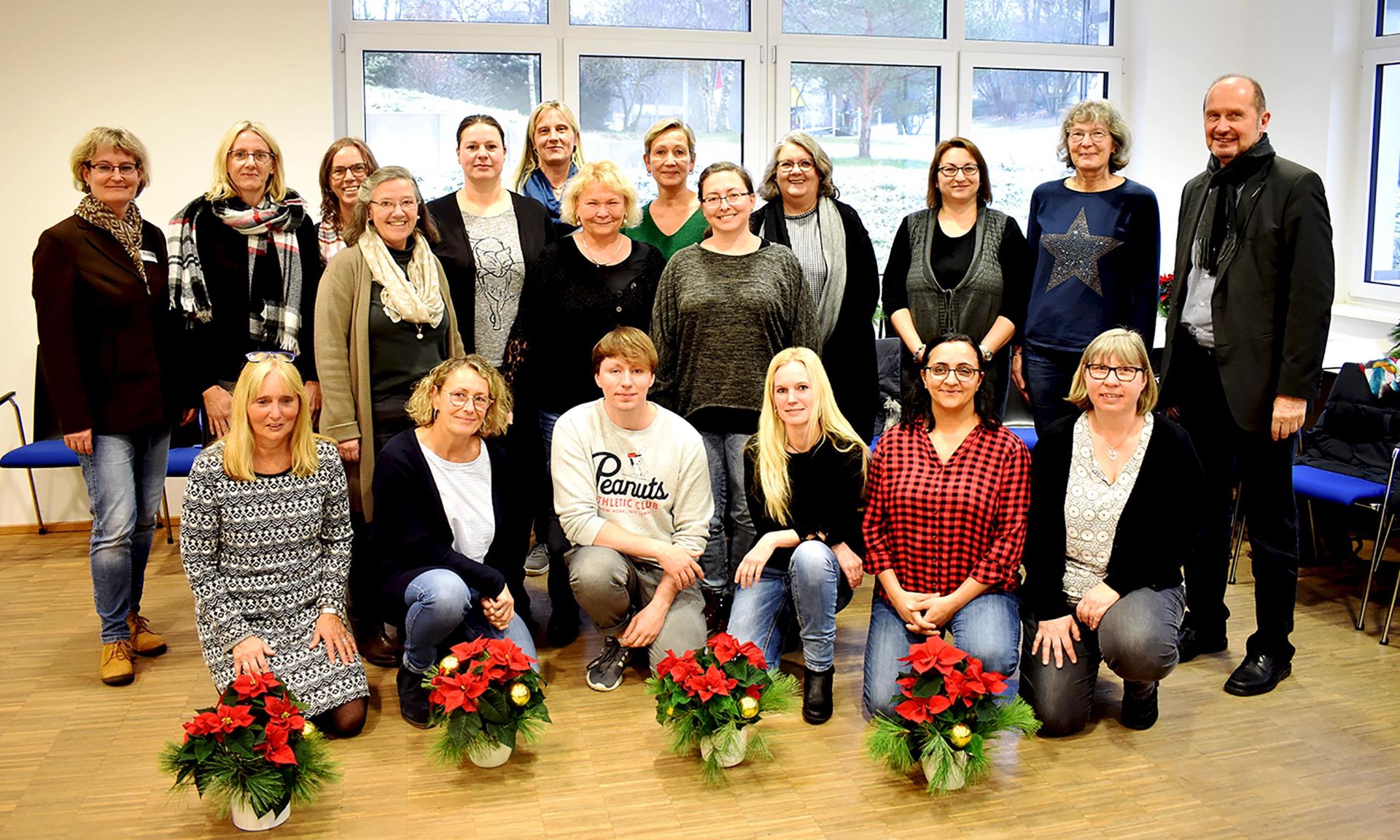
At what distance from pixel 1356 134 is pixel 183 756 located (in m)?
5.64

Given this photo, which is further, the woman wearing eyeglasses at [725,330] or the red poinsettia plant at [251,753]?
the woman wearing eyeglasses at [725,330]

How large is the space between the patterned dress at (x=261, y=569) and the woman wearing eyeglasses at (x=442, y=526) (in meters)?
0.17

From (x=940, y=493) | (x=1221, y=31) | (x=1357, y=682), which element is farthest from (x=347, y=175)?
(x=1221, y=31)

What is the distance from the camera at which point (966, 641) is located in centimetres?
303

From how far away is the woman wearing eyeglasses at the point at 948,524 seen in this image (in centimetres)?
308

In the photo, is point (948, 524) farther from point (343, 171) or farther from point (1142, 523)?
point (343, 171)

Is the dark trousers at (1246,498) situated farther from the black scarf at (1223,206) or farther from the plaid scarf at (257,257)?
the plaid scarf at (257,257)

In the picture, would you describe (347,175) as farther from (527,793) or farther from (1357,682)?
(1357,682)

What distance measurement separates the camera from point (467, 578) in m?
3.18

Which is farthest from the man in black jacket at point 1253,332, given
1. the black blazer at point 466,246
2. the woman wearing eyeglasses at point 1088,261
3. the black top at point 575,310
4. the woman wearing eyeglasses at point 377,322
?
the woman wearing eyeglasses at point 377,322

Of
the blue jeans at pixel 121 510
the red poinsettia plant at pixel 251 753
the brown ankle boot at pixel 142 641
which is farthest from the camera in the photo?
the brown ankle boot at pixel 142 641

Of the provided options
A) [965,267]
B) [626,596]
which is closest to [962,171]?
[965,267]

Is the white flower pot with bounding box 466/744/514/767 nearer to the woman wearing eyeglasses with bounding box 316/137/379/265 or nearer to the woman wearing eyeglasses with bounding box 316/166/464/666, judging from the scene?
the woman wearing eyeglasses with bounding box 316/166/464/666

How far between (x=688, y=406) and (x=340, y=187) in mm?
1245
